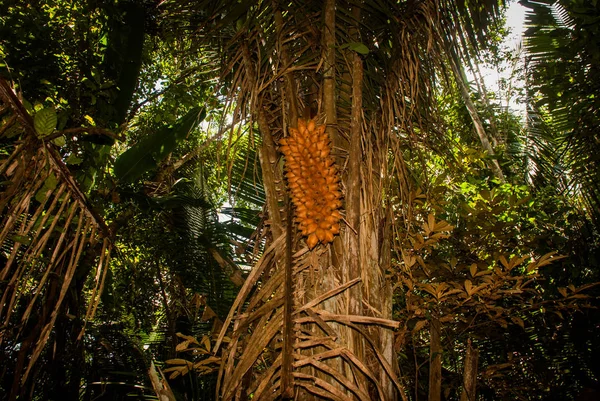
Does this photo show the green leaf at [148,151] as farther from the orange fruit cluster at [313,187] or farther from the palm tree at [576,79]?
the palm tree at [576,79]

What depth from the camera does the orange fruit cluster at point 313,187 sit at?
112 centimetres

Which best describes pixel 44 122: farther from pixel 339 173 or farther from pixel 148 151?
pixel 148 151

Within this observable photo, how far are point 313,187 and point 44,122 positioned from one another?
89cm

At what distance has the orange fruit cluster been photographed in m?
1.12

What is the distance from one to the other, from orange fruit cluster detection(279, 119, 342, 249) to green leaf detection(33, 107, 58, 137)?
76 cm

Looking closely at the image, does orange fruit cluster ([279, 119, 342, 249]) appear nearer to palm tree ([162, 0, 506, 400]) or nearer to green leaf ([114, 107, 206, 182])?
palm tree ([162, 0, 506, 400])

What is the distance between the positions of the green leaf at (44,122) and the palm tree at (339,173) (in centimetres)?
66

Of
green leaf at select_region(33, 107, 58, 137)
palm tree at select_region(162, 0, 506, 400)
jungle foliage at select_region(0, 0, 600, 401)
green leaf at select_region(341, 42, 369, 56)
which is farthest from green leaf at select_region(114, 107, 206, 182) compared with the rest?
green leaf at select_region(341, 42, 369, 56)

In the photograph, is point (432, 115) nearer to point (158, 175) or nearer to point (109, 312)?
point (109, 312)

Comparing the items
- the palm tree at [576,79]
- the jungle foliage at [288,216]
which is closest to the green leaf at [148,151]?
the jungle foliage at [288,216]

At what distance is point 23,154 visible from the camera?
4.10 feet

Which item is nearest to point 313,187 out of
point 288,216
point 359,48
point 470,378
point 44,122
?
point 288,216

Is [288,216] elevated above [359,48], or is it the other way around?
[359,48]

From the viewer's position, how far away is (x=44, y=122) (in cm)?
124
